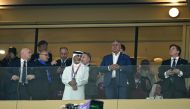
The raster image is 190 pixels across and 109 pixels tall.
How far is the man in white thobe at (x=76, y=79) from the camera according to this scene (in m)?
16.8

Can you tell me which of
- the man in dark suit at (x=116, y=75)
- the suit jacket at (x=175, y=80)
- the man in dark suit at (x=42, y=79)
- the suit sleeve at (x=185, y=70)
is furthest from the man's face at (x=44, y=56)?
the suit sleeve at (x=185, y=70)

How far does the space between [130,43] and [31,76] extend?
5.49 metres

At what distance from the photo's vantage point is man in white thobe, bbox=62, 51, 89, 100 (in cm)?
1678

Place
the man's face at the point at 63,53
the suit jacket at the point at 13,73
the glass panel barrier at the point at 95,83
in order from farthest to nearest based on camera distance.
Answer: the man's face at the point at 63,53 → the suit jacket at the point at 13,73 → the glass panel barrier at the point at 95,83

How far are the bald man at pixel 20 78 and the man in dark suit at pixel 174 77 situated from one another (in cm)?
336

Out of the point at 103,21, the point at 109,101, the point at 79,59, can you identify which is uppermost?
the point at 103,21

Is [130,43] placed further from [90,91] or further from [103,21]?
[90,91]

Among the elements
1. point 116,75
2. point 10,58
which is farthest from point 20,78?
point 116,75

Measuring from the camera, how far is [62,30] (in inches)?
885

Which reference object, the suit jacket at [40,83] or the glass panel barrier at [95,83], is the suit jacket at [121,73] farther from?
the suit jacket at [40,83]

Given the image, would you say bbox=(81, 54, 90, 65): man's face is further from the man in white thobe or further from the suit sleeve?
the suit sleeve

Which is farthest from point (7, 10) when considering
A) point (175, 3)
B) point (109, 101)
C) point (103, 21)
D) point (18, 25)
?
point (109, 101)

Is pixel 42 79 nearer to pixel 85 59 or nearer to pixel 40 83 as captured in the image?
pixel 40 83

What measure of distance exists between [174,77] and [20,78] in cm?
395
